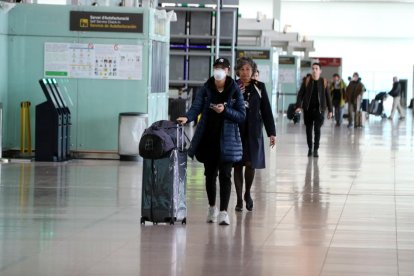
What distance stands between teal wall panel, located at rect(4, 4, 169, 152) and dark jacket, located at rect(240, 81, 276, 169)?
791cm

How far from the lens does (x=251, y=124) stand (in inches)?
505

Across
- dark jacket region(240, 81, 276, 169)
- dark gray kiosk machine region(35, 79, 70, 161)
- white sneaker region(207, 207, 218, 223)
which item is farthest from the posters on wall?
white sneaker region(207, 207, 218, 223)

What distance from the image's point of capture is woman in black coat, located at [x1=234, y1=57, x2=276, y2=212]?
1274cm

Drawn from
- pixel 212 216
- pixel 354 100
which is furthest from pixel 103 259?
pixel 354 100

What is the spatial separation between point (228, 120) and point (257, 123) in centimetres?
122

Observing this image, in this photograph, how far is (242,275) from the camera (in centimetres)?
867

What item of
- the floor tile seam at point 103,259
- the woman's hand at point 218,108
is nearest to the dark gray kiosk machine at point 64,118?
the woman's hand at point 218,108

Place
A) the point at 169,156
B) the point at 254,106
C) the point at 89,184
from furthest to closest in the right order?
the point at 89,184 → the point at 254,106 → the point at 169,156

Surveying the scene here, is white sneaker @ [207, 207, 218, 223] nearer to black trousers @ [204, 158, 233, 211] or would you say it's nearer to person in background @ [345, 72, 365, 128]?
black trousers @ [204, 158, 233, 211]

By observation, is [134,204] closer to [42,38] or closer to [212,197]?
[212,197]

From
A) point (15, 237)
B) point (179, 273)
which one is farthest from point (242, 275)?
point (15, 237)

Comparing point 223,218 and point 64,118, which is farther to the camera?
point 64,118

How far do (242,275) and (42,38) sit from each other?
42.1 ft

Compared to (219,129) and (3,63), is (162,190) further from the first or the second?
(3,63)
